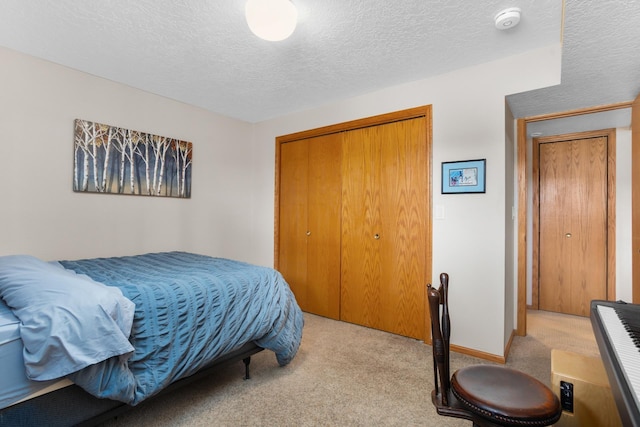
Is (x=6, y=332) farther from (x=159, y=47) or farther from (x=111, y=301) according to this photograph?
(x=159, y=47)

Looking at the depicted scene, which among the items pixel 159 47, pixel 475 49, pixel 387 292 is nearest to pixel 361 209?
pixel 387 292

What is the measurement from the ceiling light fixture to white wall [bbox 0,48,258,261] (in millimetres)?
1980

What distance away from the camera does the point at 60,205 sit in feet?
8.66

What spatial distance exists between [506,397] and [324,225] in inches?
102

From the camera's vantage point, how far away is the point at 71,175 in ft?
8.85

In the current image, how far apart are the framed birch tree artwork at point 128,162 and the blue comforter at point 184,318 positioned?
0.81 meters

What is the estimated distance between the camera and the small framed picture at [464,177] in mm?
2541

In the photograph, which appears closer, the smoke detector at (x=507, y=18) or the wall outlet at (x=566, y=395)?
the wall outlet at (x=566, y=395)

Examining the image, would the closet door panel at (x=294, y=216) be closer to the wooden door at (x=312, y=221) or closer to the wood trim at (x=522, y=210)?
the wooden door at (x=312, y=221)

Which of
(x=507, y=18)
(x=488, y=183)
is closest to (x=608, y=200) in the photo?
(x=488, y=183)

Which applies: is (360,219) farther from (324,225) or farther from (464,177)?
(464,177)

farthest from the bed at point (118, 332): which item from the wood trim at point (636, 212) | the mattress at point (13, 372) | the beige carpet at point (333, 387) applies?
the wood trim at point (636, 212)

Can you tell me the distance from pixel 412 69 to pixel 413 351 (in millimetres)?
2408

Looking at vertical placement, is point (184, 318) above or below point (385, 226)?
below
